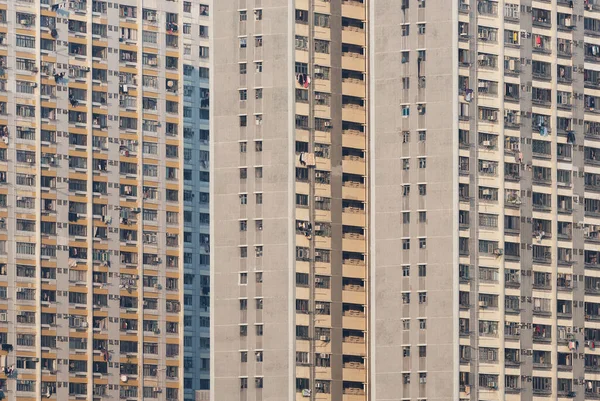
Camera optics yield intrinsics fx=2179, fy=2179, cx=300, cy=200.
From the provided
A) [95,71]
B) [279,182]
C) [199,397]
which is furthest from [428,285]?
[95,71]

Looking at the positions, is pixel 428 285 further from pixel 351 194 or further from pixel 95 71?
pixel 95 71

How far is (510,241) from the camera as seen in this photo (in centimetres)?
16625

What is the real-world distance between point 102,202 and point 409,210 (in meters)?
35.9

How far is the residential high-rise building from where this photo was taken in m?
164

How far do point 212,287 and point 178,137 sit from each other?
3247cm

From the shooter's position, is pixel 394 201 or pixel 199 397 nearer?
pixel 394 201

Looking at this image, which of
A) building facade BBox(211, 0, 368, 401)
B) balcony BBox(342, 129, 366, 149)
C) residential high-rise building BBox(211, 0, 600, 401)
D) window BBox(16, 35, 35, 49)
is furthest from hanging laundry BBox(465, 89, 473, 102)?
window BBox(16, 35, 35, 49)

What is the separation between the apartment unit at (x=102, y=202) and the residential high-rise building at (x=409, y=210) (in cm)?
2538

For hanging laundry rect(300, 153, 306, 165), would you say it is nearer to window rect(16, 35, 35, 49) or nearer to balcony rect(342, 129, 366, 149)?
balcony rect(342, 129, 366, 149)

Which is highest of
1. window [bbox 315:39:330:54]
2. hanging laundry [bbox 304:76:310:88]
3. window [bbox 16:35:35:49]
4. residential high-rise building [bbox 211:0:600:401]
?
window [bbox 16:35:35:49]

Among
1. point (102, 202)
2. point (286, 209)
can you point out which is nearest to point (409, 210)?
point (286, 209)

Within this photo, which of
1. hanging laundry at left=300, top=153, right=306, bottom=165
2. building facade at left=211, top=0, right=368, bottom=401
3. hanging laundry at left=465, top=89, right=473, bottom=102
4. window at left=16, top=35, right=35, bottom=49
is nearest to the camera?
building facade at left=211, top=0, right=368, bottom=401

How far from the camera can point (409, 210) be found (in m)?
166

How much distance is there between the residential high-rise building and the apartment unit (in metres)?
25.4
